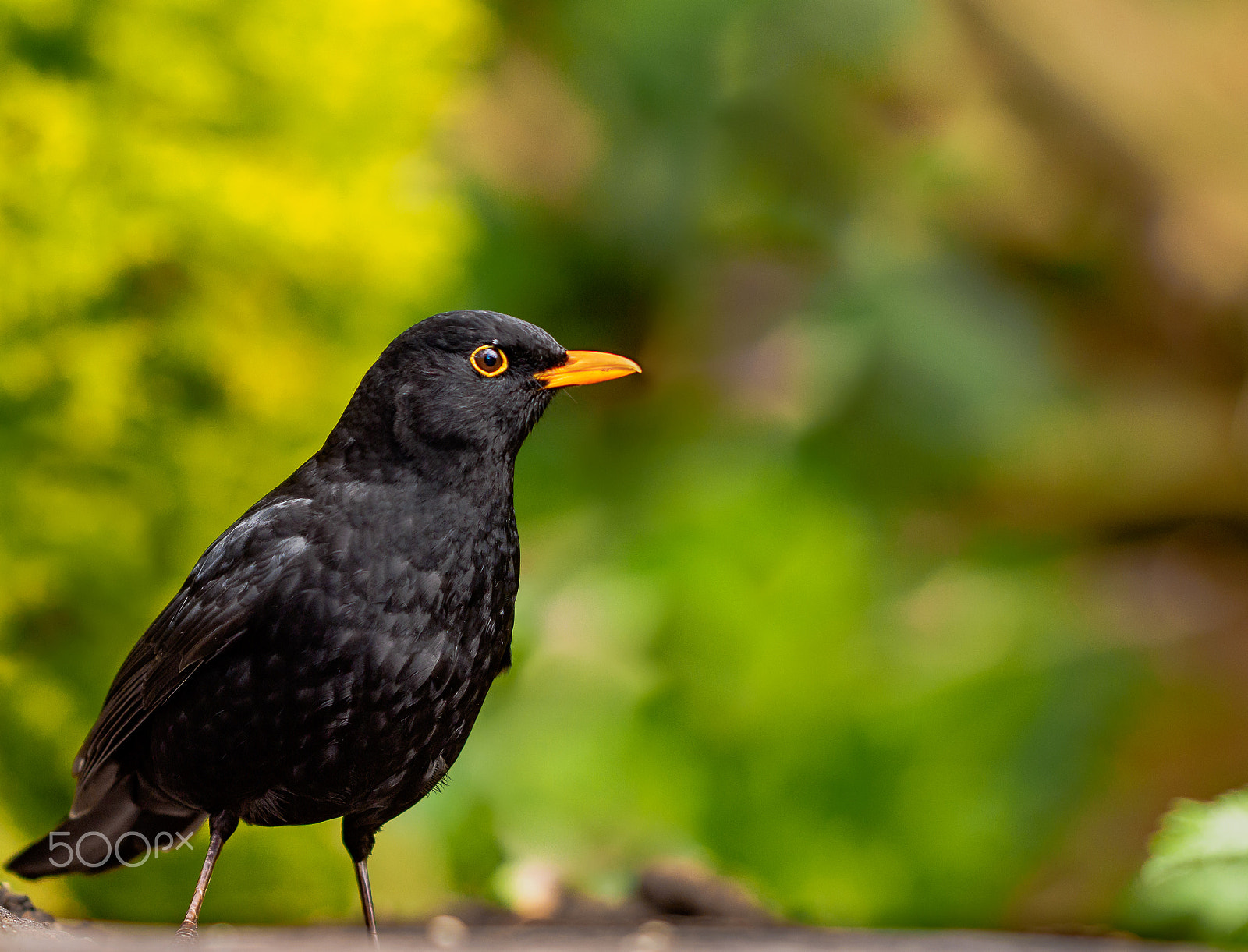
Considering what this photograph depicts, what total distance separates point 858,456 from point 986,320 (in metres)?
0.92

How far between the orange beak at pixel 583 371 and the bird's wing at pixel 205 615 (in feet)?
1.31

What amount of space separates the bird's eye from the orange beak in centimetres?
6

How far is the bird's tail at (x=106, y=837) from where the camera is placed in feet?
6.30

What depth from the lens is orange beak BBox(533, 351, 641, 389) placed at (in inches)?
69.6

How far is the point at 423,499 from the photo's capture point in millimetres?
1650

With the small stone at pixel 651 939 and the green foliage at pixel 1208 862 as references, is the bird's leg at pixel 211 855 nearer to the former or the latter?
the small stone at pixel 651 939

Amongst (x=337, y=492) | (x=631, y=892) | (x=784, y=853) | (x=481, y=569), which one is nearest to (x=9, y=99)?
(x=337, y=492)

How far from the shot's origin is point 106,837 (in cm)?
193

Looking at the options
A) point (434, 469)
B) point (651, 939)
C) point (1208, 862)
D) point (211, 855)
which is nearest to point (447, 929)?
point (651, 939)

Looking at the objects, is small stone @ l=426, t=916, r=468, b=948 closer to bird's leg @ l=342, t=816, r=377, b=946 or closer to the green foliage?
bird's leg @ l=342, t=816, r=377, b=946

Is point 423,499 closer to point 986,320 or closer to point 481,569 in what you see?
point 481,569

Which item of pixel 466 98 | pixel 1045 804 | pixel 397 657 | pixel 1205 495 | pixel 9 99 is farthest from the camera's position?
pixel 1205 495

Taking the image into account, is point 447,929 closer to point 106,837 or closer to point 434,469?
point 106,837

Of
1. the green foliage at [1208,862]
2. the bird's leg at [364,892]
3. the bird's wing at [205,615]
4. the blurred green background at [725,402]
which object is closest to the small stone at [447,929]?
the blurred green background at [725,402]
